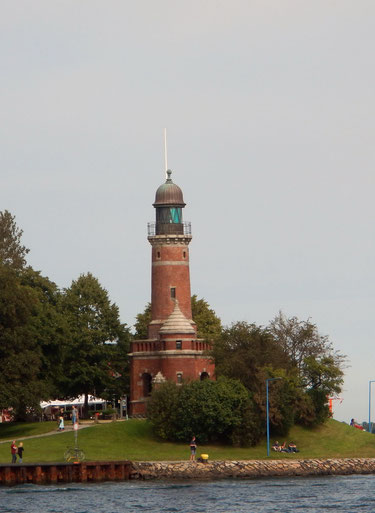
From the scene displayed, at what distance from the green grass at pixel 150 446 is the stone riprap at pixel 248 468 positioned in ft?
7.83

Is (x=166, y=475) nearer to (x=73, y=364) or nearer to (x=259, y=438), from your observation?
(x=259, y=438)

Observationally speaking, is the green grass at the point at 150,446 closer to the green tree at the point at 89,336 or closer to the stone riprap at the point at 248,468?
the stone riprap at the point at 248,468

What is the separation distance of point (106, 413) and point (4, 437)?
17.1 metres

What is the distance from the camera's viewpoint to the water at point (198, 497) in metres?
85.8

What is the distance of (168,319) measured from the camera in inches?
4929

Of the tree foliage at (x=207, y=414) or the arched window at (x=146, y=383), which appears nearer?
the tree foliage at (x=207, y=414)

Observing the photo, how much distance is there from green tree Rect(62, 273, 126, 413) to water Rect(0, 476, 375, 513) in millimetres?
30211

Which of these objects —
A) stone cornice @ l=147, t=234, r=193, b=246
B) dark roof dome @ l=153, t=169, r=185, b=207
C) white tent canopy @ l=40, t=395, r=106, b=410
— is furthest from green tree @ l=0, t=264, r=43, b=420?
white tent canopy @ l=40, t=395, r=106, b=410

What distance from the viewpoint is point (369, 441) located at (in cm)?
12238

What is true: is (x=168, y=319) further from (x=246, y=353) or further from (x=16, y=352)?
(x=16, y=352)

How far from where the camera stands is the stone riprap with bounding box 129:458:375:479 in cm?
10425

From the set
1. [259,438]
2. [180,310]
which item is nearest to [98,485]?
[259,438]

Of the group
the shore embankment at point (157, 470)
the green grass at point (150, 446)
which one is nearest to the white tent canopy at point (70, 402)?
the green grass at point (150, 446)

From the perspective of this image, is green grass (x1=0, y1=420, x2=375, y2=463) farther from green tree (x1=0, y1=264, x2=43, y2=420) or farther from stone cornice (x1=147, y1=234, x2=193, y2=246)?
stone cornice (x1=147, y1=234, x2=193, y2=246)
